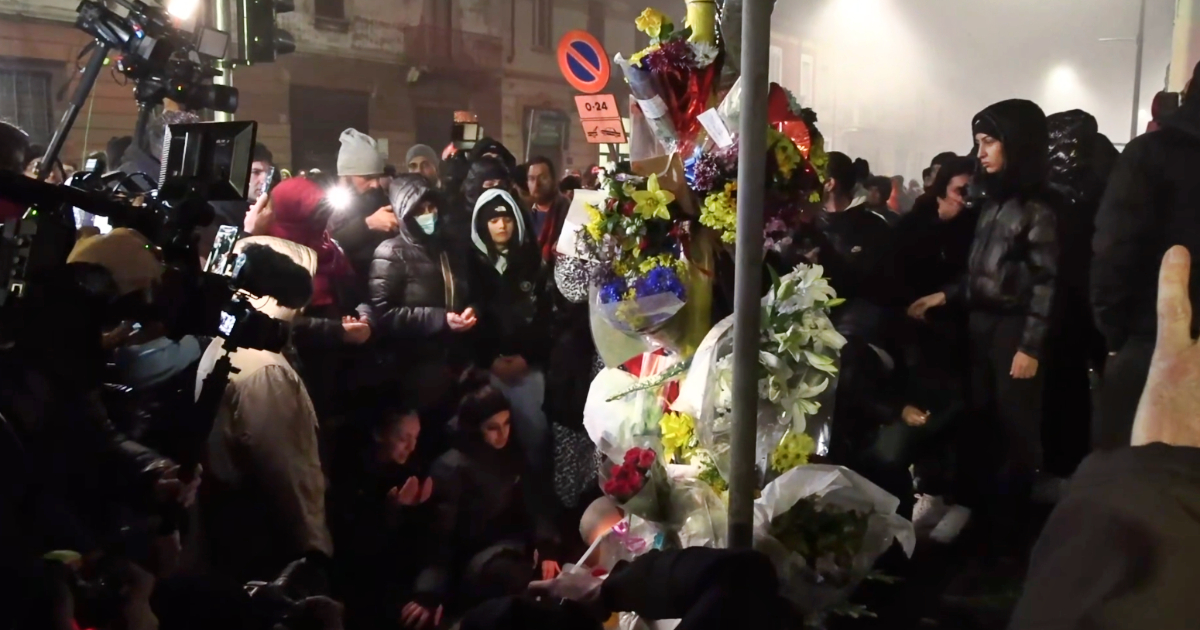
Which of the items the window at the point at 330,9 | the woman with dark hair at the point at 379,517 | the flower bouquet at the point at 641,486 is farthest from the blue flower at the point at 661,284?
the window at the point at 330,9

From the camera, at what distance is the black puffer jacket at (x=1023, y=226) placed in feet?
12.8

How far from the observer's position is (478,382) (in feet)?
12.6

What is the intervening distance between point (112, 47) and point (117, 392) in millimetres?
1767

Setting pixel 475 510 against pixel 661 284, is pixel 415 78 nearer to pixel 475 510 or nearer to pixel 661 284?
pixel 475 510

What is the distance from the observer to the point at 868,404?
3.70 m

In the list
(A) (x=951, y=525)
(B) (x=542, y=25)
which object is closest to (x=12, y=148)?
(A) (x=951, y=525)

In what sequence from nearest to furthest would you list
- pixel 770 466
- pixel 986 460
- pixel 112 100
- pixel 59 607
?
pixel 59 607 → pixel 770 466 → pixel 986 460 → pixel 112 100

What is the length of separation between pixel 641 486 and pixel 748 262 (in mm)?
620

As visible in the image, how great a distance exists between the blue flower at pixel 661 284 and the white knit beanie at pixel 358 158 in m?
2.86

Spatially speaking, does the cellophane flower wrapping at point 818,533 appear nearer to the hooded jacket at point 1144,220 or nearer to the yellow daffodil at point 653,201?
the yellow daffodil at point 653,201

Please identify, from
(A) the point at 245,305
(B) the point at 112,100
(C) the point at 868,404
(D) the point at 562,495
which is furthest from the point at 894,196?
(B) the point at 112,100

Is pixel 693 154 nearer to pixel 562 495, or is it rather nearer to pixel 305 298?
pixel 305 298

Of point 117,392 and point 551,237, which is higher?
point 551,237

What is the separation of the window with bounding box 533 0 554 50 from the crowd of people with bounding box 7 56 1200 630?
7.83m
